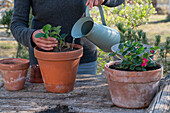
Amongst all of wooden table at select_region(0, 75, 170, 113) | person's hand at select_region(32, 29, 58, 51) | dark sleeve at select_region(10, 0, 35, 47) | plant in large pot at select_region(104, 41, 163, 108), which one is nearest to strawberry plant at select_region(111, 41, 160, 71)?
plant in large pot at select_region(104, 41, 163, 108)

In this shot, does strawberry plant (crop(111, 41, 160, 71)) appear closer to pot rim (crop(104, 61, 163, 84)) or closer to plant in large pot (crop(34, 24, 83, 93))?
pot rim (crop(104, 61, 163, 84))

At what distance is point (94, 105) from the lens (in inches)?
52.8

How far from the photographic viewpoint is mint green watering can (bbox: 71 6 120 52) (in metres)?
1.60

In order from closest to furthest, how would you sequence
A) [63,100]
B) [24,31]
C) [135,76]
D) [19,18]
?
[135,76], [63,100], [24,31], [19,18]

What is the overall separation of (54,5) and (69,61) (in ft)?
1.86

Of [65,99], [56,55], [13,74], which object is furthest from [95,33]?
[13,74]

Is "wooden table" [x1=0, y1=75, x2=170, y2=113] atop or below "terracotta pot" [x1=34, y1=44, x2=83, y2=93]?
below

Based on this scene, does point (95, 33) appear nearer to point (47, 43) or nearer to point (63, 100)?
point (47, 43)

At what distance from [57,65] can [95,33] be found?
320mm

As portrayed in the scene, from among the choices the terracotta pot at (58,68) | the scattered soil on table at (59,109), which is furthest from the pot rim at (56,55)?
the scattered soil on table at (59,109)

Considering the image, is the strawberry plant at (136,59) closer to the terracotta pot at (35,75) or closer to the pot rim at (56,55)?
the pot rim at (56,55)

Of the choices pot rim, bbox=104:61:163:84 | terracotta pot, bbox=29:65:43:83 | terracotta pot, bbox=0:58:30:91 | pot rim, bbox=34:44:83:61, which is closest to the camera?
pot rim, bbox=104:61:163:84

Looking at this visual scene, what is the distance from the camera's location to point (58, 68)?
1480mm

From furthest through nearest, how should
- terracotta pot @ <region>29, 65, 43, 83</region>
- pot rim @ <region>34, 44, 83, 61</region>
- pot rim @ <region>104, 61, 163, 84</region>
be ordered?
1. terracotta pot @ <region>29, 65, 43, 83</region>
2. pot rim @ <region>34, 44, 83, 61</region>
3. pot rim @ <region>104, 61, 163, 84</region>
